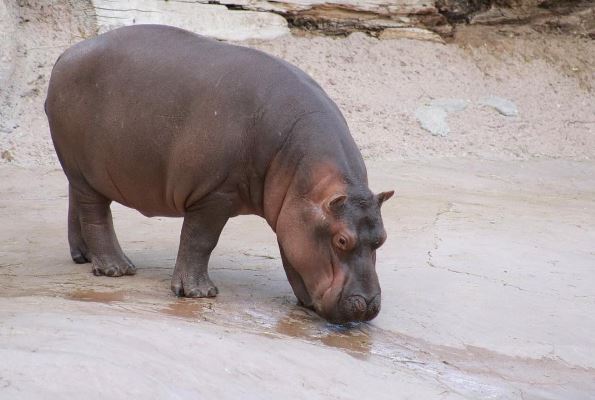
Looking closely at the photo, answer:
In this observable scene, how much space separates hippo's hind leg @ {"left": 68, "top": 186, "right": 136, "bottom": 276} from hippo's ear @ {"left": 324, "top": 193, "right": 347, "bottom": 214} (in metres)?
1.52

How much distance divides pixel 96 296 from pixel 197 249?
1.86 ft

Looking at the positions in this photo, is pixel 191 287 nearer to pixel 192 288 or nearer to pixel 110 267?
pixel 192 288

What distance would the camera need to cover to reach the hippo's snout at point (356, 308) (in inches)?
190

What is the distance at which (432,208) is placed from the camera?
7785mm

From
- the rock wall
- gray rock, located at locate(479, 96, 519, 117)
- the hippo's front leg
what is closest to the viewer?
the hippo's front leg

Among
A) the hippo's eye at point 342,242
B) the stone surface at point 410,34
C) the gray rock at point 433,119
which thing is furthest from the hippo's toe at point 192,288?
the stone surface at point 410,34

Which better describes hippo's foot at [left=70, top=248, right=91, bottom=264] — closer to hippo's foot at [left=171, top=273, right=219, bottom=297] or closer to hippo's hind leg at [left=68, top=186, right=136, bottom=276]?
hippo's hind leg at [left=68, top=186, right=136, bottom=276]

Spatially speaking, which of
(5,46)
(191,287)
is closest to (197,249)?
(191,287)

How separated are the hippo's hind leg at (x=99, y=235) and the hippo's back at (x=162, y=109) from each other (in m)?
0.11

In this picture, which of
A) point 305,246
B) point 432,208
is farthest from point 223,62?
point 432,208

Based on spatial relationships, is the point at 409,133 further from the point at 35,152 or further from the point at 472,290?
the point at 472,290

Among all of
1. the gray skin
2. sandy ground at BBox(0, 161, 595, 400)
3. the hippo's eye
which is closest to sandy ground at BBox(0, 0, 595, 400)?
sandy ground at BBox(0, 161, 595, 400)

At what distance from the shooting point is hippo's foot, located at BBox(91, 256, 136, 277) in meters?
5.75

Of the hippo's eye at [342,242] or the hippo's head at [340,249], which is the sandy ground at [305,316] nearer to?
the hippo's head at [340,249]
